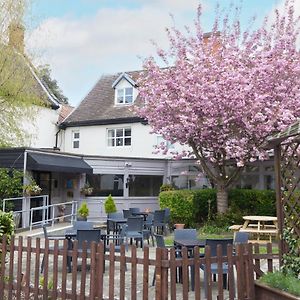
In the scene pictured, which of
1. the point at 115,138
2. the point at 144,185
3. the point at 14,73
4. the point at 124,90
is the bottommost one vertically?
the point at 144,185

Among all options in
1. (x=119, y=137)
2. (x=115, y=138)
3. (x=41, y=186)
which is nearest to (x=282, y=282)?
(x=41, y=186)

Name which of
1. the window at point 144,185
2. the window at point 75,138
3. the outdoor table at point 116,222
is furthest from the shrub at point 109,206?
the window at point 75,138

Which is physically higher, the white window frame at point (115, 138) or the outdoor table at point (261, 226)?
the white window frame at point (115, 138)

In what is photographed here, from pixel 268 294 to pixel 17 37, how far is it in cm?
1390

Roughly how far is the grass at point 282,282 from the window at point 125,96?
67.3 feet

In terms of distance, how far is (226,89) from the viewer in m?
15.8

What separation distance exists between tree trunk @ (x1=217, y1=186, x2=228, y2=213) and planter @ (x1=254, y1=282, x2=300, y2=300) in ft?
38.8

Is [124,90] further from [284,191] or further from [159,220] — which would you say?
[284,191]

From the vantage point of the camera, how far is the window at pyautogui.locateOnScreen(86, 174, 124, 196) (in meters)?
21.8

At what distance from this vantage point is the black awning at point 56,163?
17.0 meters

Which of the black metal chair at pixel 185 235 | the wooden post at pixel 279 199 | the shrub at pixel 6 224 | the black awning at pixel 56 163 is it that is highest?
the black awning at pixel 56 163

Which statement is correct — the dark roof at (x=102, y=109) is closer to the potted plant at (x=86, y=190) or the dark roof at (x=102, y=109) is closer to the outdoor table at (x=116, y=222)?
the potted plant at (x=86, y=190)

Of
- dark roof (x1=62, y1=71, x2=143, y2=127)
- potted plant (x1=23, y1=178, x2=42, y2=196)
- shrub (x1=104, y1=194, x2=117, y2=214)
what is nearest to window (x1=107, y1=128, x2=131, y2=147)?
dark roof (x1=62, y1=71, x2=143, y2=127)

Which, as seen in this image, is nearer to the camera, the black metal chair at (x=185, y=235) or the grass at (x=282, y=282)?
the grass at (x=282, y=282)
